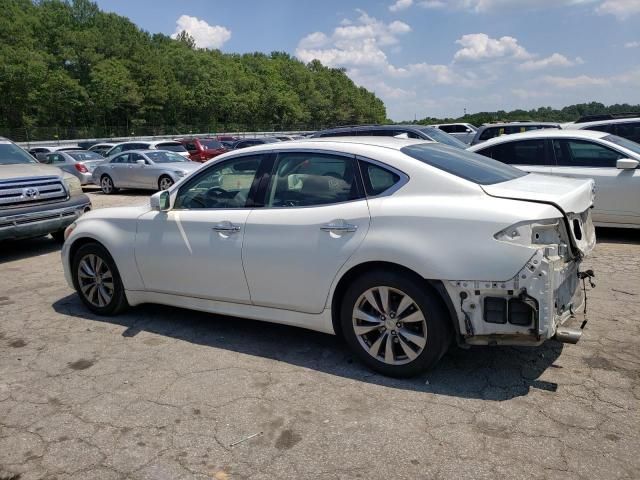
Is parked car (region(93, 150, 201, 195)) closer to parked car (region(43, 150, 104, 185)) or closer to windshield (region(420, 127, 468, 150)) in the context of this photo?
parked car (region(43, 150, 104, 185))

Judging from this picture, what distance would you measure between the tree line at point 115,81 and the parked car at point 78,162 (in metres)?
41.4

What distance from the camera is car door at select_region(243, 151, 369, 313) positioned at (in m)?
3.81

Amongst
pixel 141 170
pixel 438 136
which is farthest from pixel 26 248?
pixel 438 136

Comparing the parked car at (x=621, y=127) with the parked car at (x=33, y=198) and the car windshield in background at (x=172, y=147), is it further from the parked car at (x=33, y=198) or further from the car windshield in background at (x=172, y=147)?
the car windshield in background at (x=172, y=147)

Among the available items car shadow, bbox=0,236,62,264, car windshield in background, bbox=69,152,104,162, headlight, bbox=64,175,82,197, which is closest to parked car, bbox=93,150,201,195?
car windshield in background, bbox=69,152,104,162

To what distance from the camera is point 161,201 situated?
4.71 metres

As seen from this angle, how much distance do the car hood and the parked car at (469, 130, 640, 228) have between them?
6.95 meters

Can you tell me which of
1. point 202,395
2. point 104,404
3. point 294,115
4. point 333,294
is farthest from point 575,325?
point 294,115

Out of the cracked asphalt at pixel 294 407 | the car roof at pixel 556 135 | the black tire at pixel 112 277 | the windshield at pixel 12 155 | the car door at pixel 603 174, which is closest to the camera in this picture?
the cracked asphalt at pixel 294 407

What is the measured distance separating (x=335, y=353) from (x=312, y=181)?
132 cm

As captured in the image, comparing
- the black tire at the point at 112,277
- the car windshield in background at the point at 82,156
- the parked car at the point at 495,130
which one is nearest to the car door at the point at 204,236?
the black tire at the point at 112,277

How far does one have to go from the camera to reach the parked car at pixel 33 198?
7621mm

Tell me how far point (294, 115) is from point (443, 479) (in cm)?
9610

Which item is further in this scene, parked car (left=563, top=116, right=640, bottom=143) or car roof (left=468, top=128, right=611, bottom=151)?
parked car (left=563, top=116, right=640, bottom=143)
